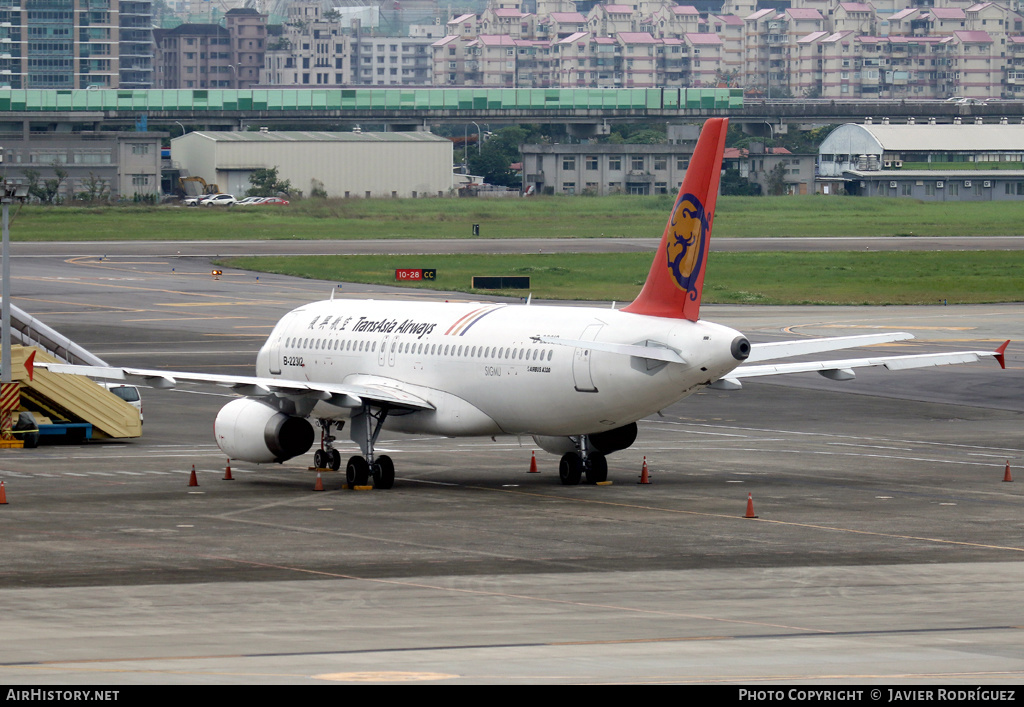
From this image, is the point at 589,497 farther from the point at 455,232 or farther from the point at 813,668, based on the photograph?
the point at 455,232

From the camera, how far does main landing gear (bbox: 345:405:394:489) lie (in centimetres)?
4150

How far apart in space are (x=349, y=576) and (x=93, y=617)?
550cm

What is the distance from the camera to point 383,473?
41.5 meters

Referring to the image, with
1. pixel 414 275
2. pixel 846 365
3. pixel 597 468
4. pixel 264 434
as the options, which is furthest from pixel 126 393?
pixel 414 275

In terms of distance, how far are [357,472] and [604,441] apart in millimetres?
6421

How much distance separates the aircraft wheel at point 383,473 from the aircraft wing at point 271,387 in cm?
152

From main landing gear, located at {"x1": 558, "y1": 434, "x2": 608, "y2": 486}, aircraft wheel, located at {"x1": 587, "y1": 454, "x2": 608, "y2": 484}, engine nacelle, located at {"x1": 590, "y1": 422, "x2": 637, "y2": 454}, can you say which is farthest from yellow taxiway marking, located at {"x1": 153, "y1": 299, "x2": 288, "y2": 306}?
engine nacelle, located at {"x1": 590, "y1": 422, "x2": 637, "y2": 454}

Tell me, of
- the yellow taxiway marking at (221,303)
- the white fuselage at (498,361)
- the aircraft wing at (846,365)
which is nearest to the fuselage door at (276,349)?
the white fuselage at (498,361)

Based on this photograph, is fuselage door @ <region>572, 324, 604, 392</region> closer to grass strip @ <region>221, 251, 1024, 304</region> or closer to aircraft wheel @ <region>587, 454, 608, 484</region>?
aircraft wheel @ <region>587, 454, 608, 484</region>

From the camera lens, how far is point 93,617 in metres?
24.4

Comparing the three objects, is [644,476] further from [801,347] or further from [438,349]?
[438,349]
